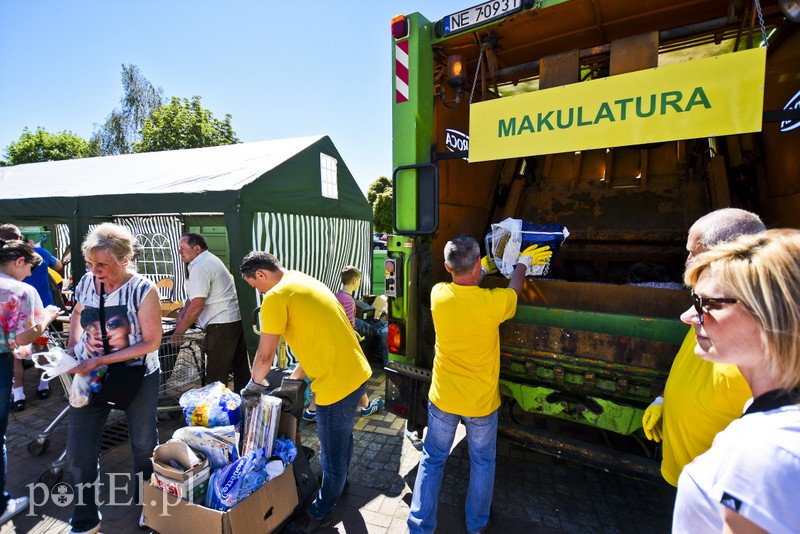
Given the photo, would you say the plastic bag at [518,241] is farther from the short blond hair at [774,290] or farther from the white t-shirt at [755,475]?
the white t-shirt at [755,475]

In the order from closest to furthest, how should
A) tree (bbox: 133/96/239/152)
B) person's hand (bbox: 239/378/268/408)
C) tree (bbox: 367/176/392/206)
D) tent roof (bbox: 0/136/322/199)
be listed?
person's hand (bbox: 239/378/268/408) → tent roof (bbox: 0/136/322/199) → tree (bbox: 133/96/239/152) → tree (bbox: 367/176/392/206)

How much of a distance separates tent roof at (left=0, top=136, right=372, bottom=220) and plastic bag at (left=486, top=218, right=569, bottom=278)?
2.95 meters

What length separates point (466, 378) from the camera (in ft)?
6.44

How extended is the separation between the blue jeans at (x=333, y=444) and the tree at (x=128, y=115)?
99.8 ft

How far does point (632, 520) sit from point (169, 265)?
255 inches

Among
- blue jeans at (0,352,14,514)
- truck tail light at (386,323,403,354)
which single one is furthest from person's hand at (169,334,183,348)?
truck tail light at (386,323,403,354)

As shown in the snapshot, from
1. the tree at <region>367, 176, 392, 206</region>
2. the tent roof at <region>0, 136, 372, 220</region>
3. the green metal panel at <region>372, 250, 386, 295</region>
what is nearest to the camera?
the tent roof at <region>0, 136, 372, 220</region>

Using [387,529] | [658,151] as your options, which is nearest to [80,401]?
[387,529]

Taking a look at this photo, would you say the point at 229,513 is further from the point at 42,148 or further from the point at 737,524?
the point at 42,148

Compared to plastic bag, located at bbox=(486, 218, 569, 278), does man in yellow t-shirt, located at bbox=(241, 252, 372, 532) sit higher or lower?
lower

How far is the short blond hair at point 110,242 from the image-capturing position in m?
1.99

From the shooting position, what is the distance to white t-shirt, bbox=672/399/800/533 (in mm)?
628

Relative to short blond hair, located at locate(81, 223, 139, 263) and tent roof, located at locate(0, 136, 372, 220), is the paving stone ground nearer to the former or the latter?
short blond hair, located at locate(81, 223, 139, 263)

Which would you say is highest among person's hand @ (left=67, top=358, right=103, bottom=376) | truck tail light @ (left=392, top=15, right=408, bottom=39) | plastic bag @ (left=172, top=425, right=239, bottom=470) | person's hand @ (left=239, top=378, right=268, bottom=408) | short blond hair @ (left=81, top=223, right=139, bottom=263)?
truck tail light @ (left=392, top=15, right=408, bottom=39)
